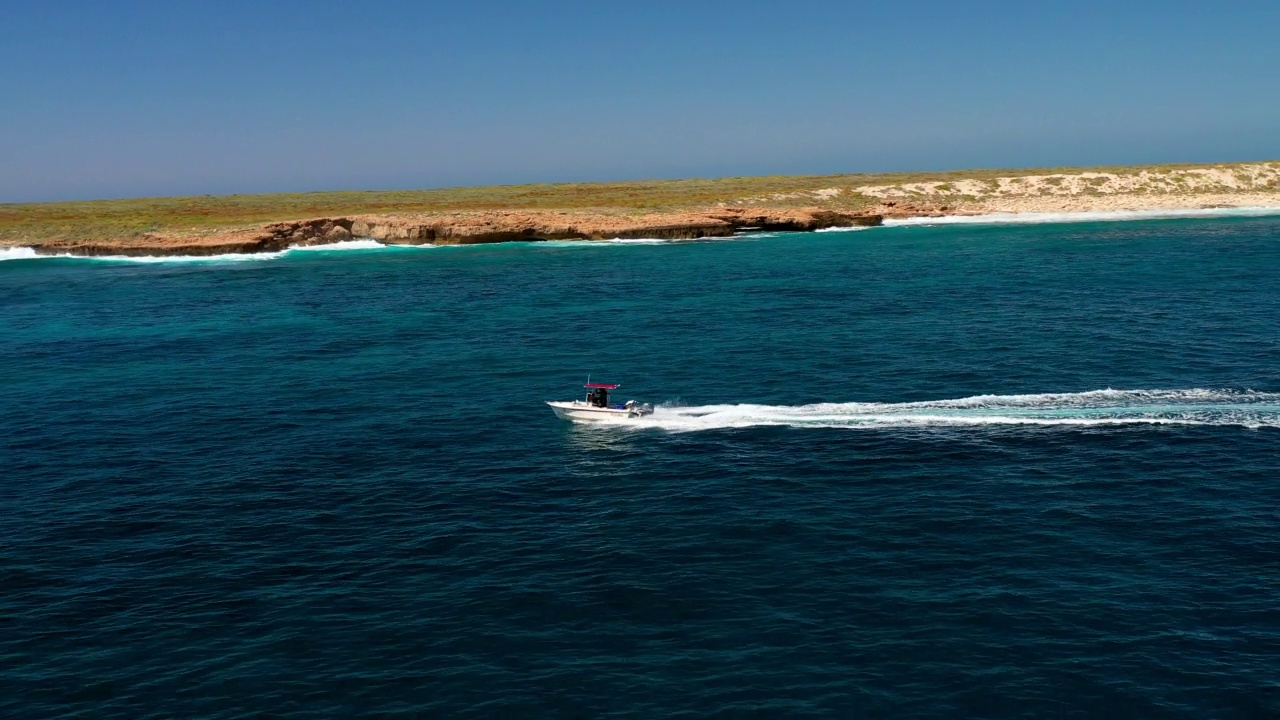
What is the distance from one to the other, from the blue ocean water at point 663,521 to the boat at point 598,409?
771 millimetres

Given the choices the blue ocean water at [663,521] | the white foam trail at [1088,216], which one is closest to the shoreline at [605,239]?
the white foam trail at [1088,216]

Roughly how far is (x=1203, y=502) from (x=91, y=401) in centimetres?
5752

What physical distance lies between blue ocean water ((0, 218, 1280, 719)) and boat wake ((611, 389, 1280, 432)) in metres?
0.29

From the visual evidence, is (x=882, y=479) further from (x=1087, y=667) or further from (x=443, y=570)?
(x=443, y=570)

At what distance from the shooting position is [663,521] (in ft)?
122

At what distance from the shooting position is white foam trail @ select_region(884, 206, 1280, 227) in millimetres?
164125

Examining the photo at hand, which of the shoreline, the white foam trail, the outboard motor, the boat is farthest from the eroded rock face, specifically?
the outboard motor

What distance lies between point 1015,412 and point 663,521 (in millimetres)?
21166

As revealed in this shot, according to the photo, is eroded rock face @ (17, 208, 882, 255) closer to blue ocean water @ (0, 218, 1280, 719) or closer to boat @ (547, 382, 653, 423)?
blue ocean water @ (0, 218, 1280, 719)

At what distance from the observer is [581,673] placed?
27109 mm

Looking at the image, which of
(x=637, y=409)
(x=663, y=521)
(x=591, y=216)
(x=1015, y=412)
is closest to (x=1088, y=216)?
(x=591, y=216)

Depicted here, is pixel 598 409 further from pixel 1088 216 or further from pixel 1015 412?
pixel 1088 216

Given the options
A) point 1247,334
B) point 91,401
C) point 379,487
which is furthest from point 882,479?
point 91,401

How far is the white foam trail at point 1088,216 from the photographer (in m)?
164
